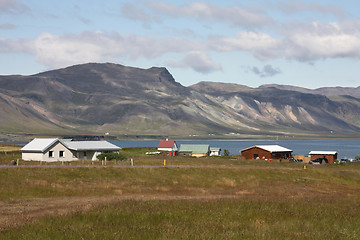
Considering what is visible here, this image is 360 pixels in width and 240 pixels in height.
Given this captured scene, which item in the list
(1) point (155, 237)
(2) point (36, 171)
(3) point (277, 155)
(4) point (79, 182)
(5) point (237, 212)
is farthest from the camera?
(3) point (277, 155)

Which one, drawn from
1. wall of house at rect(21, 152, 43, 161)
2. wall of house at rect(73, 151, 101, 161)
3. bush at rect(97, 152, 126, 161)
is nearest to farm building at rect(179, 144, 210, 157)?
wall of house at rect(73, 151, 101, 161)

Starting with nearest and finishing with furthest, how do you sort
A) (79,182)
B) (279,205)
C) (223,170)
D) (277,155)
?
(279,205)
(79,182)
(223,170)
(277,155)

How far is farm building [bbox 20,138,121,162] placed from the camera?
3366 inches

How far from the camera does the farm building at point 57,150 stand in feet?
281

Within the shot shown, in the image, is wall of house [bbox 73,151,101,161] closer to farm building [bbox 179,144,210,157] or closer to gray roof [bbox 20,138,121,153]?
gray roof [bbox 20,138,121,153]

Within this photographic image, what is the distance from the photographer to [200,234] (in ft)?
62.3

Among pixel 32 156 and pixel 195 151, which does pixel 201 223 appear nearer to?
pixel 32 156

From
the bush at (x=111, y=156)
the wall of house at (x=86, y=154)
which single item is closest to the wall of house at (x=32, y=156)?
the wall of house at (x=86, y=154)

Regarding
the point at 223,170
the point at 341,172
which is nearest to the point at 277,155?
the point at 341,172

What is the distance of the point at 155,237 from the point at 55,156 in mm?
71591

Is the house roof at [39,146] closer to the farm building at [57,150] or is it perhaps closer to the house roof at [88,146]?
the farm building at [57,150]

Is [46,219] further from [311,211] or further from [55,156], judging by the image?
[55,156]

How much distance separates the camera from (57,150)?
8756cm

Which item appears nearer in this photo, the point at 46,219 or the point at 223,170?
the point at 46,219
